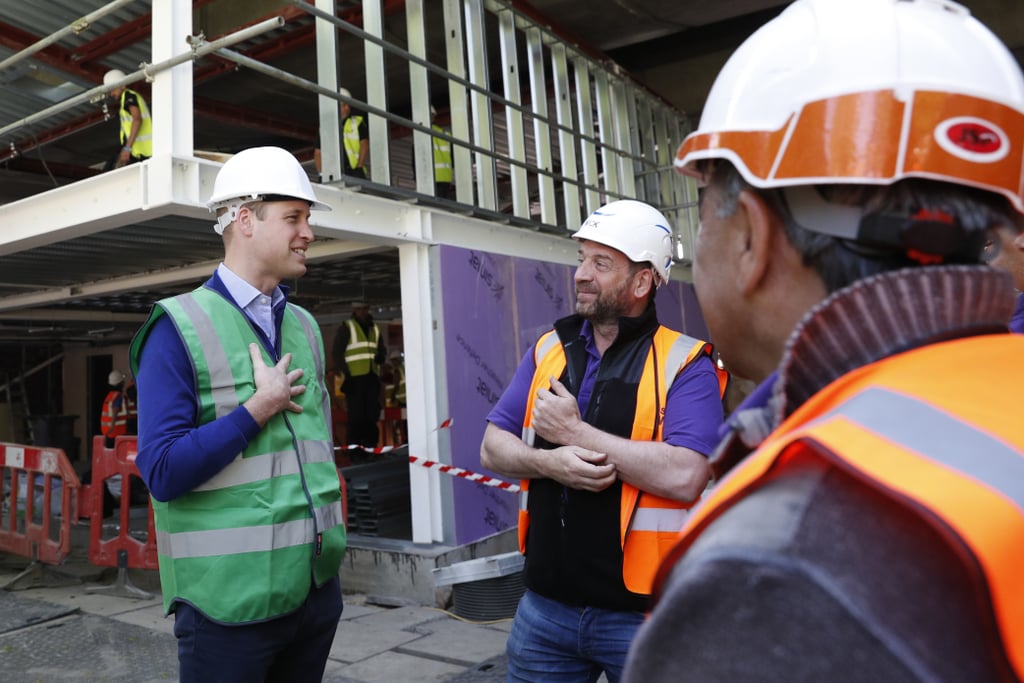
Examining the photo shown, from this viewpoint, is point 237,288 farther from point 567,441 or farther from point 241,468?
point 567,441

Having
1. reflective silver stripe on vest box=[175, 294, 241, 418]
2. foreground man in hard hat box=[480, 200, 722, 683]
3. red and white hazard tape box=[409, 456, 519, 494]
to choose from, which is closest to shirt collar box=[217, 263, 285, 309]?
reflective silver stripe on vest box=[175, 294, 241, 418]

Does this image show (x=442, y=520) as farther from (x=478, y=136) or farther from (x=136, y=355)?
(x=136, y=355)

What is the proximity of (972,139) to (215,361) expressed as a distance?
197cm

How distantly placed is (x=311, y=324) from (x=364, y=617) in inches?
142

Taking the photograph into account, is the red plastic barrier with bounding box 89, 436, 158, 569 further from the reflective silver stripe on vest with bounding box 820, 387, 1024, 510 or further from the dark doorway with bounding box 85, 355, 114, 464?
the dark doorway with bounding box 85, 355, 114, 464

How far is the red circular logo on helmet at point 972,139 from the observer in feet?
2.61

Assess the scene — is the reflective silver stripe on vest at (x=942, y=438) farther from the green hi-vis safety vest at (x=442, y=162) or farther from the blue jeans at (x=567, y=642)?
the green hi-vis safety vest at (x=442, y=162)

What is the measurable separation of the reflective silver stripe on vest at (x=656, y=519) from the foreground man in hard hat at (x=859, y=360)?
1354 mm

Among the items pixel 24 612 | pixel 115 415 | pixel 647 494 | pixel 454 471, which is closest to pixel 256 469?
pixel 647 494

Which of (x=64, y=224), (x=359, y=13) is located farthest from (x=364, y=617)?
(x=359, y=13)

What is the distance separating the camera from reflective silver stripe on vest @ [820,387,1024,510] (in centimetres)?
61

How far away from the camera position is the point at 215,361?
2230 millimetres

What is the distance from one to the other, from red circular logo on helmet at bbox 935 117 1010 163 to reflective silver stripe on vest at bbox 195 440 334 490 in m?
1.94

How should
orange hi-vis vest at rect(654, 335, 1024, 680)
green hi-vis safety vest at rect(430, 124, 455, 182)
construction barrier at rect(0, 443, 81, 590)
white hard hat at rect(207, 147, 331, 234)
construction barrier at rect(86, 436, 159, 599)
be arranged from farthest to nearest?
green hi-vis safety vest at rect(430, 124, 455, 182), construction barrier at rect(0, 443, 81, 590), construction barrier at rect(86, 436, 159, 599), white hard hat at rect(207, 147, 331, 234), orange hi-vis vest at rect(654, 335, 1024, 680)
